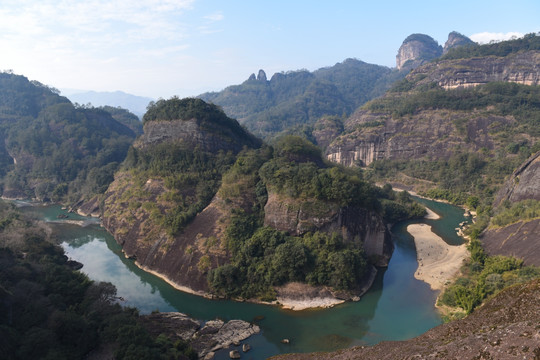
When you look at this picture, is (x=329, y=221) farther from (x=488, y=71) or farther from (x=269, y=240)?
(x=488, y=71)

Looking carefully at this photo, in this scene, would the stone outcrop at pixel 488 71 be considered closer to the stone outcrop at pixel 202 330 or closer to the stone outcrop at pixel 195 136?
the stone outcrop at pixel 195 136

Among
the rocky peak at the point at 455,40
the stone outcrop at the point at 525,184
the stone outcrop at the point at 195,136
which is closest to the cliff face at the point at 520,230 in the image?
the stone outcrop at the point at 525,184

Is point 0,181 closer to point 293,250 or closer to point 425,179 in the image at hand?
point 293,250

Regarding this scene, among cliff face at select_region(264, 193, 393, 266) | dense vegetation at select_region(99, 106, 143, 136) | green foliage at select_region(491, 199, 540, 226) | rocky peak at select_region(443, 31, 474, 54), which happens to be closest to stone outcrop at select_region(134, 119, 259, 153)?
A: cliff face at select_region(264, 193, 393, 266)

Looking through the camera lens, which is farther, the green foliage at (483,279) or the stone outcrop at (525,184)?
the stone outcrop at (525,184)

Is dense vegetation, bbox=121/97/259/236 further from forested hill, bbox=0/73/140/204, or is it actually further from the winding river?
forested hill, bbox=0/73/140/204

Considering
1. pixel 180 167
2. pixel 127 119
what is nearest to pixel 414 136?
pixel 180 167
